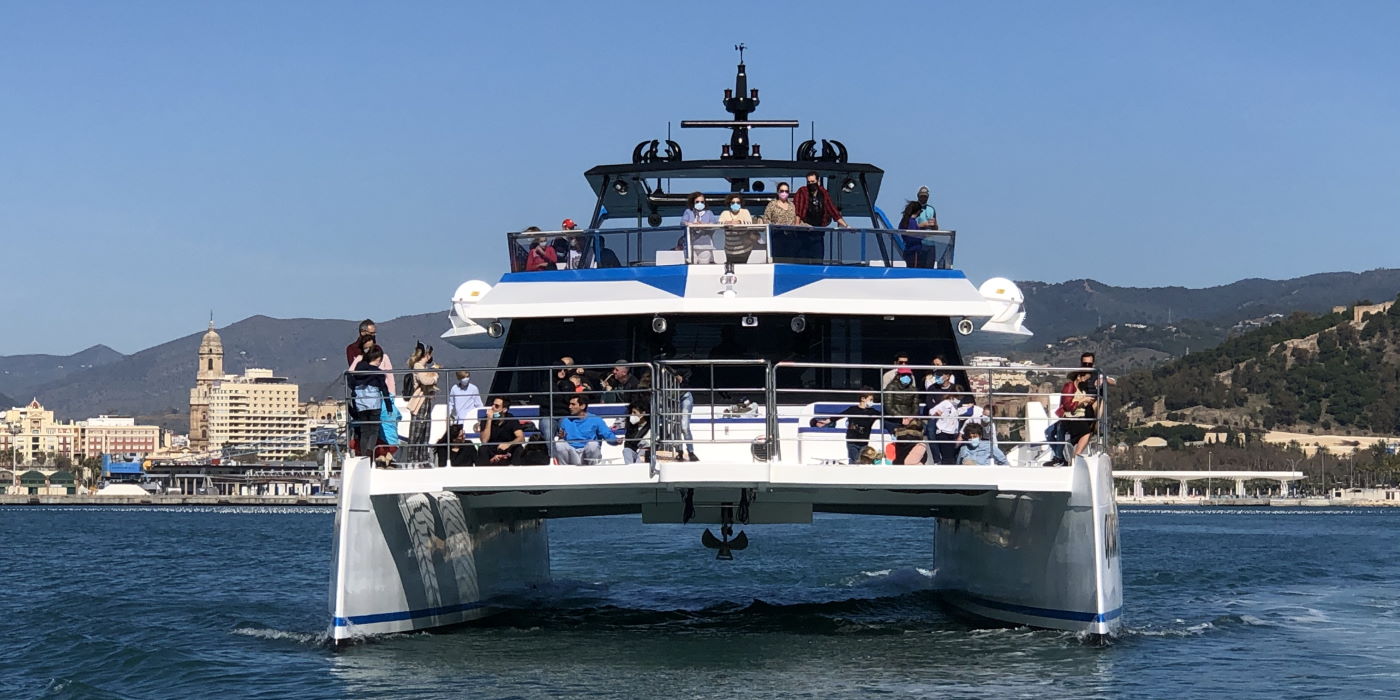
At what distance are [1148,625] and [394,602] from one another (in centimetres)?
764

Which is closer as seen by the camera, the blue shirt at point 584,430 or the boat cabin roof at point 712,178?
the blue shirt at point 584,430

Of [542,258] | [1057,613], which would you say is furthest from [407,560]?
[1057,613]

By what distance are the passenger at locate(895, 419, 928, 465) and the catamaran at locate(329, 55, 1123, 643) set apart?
3 centimetres

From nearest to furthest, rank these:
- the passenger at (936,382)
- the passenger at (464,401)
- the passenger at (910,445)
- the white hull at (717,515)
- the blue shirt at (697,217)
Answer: the white hull at (717,515) < the passenger at (910,445) < the passenger at (936,382) < the passenger at (464,401) < the blue shirt at (697,217)

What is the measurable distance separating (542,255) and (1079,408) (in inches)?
216

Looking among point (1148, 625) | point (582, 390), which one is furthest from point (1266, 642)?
point (582, 390)

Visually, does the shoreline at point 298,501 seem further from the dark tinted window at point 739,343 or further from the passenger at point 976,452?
the passenger at point 976,452

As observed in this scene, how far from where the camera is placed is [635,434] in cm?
1410

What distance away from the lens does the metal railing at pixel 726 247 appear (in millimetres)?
16391

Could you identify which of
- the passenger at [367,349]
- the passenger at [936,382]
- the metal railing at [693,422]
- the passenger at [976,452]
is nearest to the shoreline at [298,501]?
the metal railing at [693,422]

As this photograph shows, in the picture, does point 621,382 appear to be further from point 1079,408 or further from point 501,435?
point 1079,408

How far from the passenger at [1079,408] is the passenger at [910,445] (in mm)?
1099

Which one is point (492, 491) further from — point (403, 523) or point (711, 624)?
point (711, 624)

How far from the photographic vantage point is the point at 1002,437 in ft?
50.2
